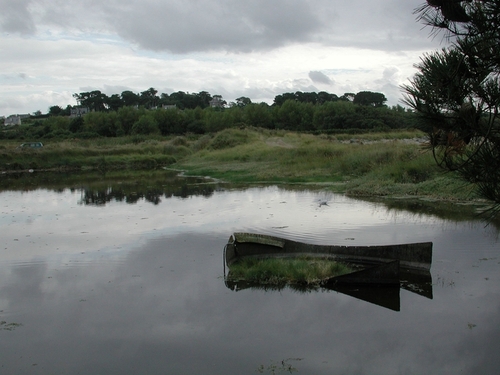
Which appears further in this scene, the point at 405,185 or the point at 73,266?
the point at 405,185

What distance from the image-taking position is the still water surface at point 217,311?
7.62 m

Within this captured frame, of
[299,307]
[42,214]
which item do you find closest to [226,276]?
[299,307]

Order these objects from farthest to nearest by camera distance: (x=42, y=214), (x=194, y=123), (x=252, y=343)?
(x=194, y=123) → (x=42, y=214) → (x=252, y=343)

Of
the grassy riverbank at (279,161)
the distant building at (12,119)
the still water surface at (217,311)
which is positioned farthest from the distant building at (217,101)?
the still water surface at (217,311)

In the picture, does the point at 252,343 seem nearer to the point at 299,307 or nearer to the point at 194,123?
the point at 299,307

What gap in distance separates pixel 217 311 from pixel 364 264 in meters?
3.07

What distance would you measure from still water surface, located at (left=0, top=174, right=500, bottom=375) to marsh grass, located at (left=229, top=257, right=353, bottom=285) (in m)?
0.31

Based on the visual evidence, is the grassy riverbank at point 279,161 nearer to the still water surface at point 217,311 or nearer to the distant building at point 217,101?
the still water surface at point 217,311

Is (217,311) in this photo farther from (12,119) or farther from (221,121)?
(12,119)

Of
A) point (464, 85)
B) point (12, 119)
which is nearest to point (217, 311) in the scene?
point (464, 85)

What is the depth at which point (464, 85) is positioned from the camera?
238 inches

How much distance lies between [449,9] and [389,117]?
65.4 metres

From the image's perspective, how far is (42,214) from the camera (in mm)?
20859

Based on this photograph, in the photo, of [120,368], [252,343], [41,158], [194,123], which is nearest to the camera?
[120,368]
